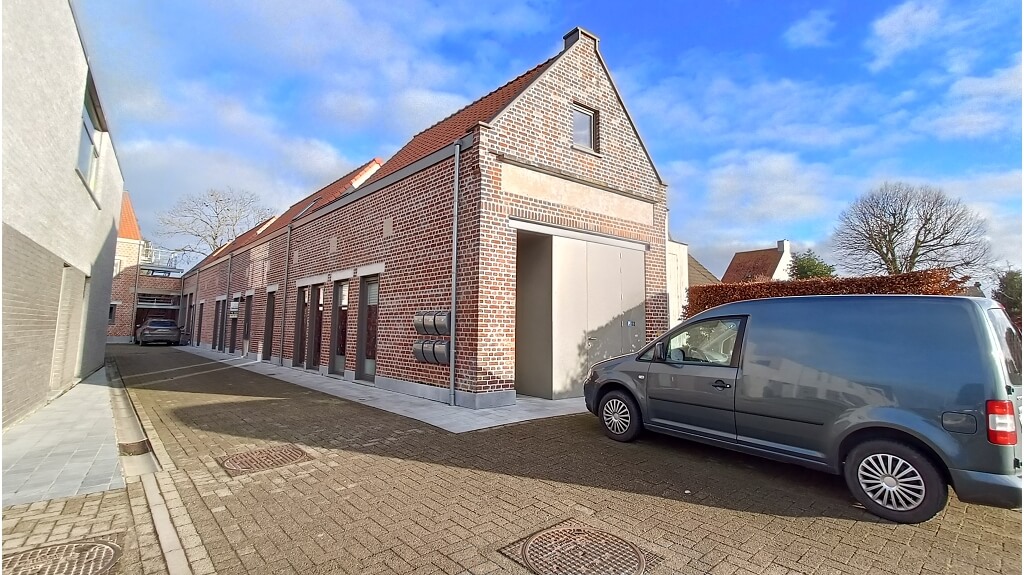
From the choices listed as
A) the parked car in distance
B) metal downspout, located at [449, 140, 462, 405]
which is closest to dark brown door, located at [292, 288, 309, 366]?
metal downspout, located at [449, 140, 462, 405]

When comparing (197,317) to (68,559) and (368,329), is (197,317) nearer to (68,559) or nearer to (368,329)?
(368,329)

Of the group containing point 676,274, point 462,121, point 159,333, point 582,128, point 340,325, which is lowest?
point 159,333

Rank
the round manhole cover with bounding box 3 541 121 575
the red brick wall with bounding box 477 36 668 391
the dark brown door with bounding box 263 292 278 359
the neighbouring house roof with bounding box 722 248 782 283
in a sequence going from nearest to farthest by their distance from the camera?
the round manhole cover with bounding box 3 541 121 575 → the red brick wall with bounding box 477 36 668 391 → the dark brown door with bounding box 263 292 278 359 → the neighbouring house roof with bounding box 722 248 782 283

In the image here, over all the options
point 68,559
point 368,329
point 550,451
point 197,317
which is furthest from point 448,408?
point 197,317

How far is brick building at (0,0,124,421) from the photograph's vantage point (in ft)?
17.6

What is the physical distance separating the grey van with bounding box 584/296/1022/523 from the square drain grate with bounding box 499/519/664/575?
211 centimetres

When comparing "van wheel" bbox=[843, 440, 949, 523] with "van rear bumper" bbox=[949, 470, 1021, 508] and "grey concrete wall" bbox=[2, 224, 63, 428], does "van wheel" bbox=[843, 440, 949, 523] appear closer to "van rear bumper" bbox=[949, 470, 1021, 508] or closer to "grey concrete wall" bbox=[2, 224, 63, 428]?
"van rear bumper" bbox=[949, 470, 1021, 508]

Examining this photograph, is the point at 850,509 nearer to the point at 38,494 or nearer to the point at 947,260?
the point at 38,494

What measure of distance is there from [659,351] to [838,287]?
8.38m

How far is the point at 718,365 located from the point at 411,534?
3424 mm

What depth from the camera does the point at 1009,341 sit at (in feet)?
11.8

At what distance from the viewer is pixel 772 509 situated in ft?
12.1

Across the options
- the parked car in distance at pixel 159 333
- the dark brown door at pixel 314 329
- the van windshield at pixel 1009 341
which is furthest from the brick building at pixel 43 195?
the parked car in distance at pixel 159 333

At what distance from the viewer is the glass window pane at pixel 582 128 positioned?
9.82 m
